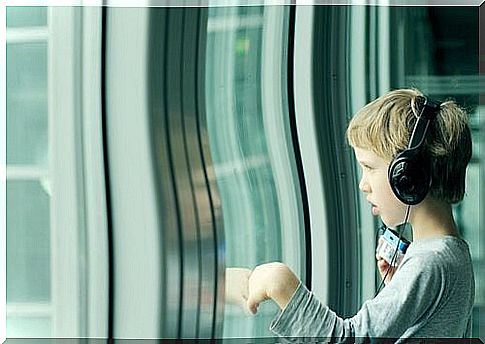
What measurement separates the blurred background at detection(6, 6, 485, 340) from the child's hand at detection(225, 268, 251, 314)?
1 centimetres

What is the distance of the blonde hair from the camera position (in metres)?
2.22

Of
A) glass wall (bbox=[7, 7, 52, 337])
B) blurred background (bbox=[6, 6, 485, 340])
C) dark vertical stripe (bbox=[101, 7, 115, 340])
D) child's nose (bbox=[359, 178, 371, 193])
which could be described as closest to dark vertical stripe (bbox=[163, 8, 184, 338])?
blurred background (bbox=[6, 6, 485, 340])

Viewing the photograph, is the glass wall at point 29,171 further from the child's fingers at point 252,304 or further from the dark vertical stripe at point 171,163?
the child's fingers at point 252,304

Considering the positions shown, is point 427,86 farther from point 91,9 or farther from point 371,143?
point 91,9

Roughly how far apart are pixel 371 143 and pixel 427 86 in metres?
0.14

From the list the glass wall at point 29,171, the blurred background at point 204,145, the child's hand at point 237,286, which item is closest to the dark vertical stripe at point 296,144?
the blurred background at point 204,145

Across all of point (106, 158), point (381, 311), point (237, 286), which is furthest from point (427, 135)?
point (106, 158)

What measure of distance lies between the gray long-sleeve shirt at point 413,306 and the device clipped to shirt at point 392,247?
0.01 m

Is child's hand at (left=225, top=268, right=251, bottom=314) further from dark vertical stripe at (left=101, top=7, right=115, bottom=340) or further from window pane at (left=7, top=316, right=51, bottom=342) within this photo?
window pane at (left=7, top=316, right=51, bottom=342)

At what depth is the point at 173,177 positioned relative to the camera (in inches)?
88.9

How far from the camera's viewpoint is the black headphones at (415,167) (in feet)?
7.26

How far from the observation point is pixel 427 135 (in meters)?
2.22

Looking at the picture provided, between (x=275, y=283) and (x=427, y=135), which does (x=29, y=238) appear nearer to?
(x=275, y=283)

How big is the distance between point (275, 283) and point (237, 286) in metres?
0.06
